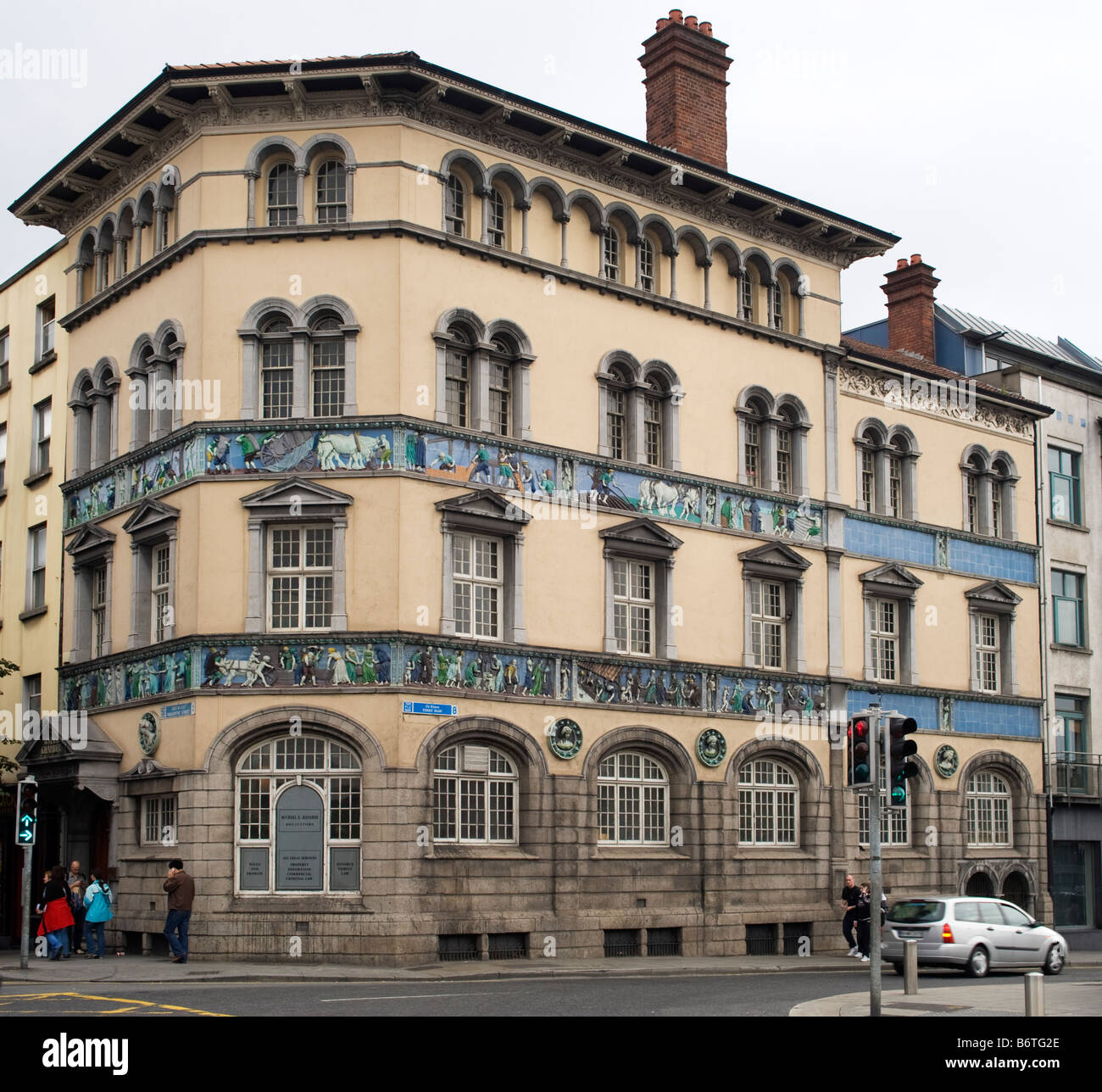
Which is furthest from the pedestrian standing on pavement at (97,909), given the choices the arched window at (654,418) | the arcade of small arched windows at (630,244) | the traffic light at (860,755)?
the traffic light at (860,755)

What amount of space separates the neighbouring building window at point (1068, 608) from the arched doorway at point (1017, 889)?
272 inches

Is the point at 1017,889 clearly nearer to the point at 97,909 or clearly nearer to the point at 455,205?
the point at 455,205

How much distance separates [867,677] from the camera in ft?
124

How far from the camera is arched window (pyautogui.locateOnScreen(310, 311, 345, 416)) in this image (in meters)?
30.1

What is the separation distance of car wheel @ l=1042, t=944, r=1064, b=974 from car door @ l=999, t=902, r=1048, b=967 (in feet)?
0.77

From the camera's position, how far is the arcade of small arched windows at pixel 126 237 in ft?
106

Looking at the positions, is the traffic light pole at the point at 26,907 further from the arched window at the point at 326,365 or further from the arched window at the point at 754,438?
the arched window at the point at 754,438

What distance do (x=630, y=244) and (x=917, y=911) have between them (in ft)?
48.9

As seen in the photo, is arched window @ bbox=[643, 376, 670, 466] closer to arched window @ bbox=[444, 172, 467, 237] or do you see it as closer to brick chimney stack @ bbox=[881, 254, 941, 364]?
arched window @ bbox=[444, 172, 467, 237]

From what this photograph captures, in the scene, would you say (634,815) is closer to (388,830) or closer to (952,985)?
(388,830)

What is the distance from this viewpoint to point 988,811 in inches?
1607

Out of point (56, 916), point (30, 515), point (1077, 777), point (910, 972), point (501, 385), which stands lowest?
point (910, 972)

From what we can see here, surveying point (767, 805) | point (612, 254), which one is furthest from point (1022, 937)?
point (612, 254)

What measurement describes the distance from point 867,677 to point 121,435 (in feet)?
57.7
